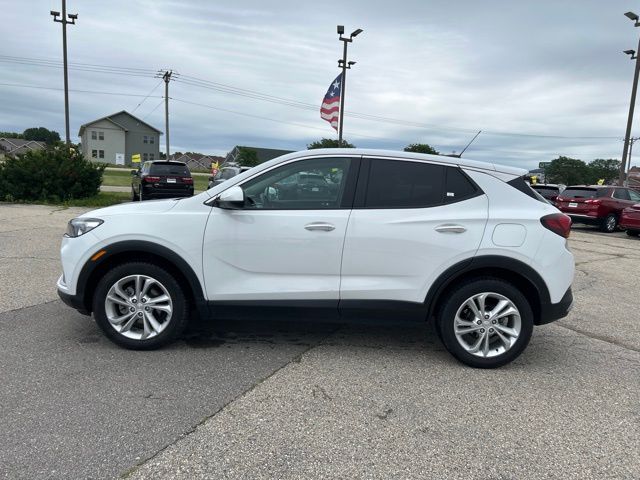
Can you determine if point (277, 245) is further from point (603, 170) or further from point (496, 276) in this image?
point (603, 170)

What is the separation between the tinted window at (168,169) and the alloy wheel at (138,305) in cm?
1566

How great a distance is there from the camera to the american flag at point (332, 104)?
63.2 feet

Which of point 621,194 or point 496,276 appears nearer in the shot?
point 496,276

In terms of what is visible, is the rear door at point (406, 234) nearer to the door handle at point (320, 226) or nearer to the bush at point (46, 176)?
the door handle at point (320, 226)

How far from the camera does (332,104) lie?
1972cm

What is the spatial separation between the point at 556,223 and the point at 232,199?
104 inches

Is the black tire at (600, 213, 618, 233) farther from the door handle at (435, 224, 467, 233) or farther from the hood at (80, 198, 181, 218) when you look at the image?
the hood at (80, 198, 181, 218)

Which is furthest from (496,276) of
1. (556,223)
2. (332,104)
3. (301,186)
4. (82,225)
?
(332,104)

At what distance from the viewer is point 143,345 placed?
4152 millimetres

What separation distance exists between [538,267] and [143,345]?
133 inches

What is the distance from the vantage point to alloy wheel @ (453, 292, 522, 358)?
3.99 m

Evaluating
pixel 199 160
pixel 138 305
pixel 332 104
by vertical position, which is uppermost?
pixel 199 160

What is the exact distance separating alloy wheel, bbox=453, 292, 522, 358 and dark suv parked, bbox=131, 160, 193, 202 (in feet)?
53.4

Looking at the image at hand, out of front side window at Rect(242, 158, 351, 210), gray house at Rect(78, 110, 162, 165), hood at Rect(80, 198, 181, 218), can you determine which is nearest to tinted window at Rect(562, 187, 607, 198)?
front side window at Rect(242, 158, 351, 210)
